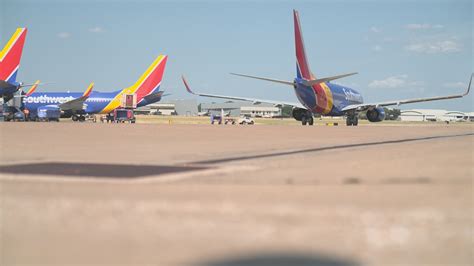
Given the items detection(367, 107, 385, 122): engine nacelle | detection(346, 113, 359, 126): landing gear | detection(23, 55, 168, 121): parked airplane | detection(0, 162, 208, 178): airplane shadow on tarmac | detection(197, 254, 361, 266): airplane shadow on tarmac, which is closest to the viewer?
detection(197, 254, 361, 266): airplane shadow on tarmac

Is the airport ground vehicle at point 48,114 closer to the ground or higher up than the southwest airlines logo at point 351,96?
closer to the ground

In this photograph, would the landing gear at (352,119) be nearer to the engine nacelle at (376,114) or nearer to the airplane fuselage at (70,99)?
the engine nacelle at (376,114)

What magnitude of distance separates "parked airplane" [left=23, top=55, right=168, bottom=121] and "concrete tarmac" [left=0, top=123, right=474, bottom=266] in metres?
63.5

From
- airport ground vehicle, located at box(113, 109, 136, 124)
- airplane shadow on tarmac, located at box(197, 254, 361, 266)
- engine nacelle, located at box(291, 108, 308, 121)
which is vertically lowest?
airport ground vehicle, located at box(113, 109, 136, 124)

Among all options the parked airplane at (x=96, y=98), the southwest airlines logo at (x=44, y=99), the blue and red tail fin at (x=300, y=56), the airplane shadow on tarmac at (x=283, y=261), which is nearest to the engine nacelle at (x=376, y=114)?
the blue and red tail fin at (x=300, y=56)

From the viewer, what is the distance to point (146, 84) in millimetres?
82250

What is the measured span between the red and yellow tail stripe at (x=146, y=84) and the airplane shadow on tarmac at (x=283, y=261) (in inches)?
3023

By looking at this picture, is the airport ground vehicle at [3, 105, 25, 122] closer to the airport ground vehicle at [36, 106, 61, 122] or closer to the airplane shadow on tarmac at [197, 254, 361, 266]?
the airport ground vehicle at [36, 106, 61, 122]

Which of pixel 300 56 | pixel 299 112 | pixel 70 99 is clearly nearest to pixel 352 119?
pixel 299 112

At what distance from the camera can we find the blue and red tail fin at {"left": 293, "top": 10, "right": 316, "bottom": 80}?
5528 cm

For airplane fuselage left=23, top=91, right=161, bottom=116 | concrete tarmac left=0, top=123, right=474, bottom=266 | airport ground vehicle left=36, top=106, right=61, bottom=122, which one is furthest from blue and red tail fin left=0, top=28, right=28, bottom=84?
concrete tarmac left=0, top=123, right=474, bottom=266

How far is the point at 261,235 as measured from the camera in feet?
21.1

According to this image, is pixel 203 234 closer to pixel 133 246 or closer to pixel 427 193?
pixel 133 246

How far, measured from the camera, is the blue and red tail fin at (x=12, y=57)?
169 feet
